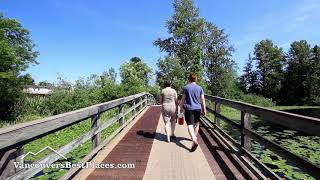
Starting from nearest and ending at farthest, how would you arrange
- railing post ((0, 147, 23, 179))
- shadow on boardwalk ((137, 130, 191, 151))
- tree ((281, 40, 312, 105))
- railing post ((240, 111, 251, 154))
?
railing post ((0, 147, 23, 179))
railing post ((240, 111, 251, 154))
shadow on boardwalk ((137, 130, 191, 151))
tree ((281, 40, 312, 105))

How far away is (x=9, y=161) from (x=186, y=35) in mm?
54530

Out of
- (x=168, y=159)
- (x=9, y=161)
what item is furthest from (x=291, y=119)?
(x=9, y=161)

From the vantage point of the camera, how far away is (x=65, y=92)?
38875 millimetres

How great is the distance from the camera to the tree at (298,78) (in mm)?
84281

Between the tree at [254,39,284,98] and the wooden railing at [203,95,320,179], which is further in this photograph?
the tree at [254,39,284,98]

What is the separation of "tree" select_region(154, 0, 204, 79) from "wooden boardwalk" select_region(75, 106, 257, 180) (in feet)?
151

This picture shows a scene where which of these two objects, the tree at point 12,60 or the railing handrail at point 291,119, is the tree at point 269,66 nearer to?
the tree at point 12,60

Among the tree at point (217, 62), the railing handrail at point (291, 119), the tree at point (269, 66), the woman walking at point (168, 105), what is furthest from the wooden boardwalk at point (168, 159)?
the tree at point (269, 66)

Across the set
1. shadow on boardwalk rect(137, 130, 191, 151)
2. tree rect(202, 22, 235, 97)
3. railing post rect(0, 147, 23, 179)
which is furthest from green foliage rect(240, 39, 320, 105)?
railing post rect(0, 147, 23, 179)

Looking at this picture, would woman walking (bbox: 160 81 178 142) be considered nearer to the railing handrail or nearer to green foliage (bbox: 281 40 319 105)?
the railing handrail

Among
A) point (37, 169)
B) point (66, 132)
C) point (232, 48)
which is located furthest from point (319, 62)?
point (37, 169)

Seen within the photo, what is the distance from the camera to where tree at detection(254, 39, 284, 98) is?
278ft

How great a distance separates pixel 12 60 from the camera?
47875 mm

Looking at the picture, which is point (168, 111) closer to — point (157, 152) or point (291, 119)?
point (157, 152)
